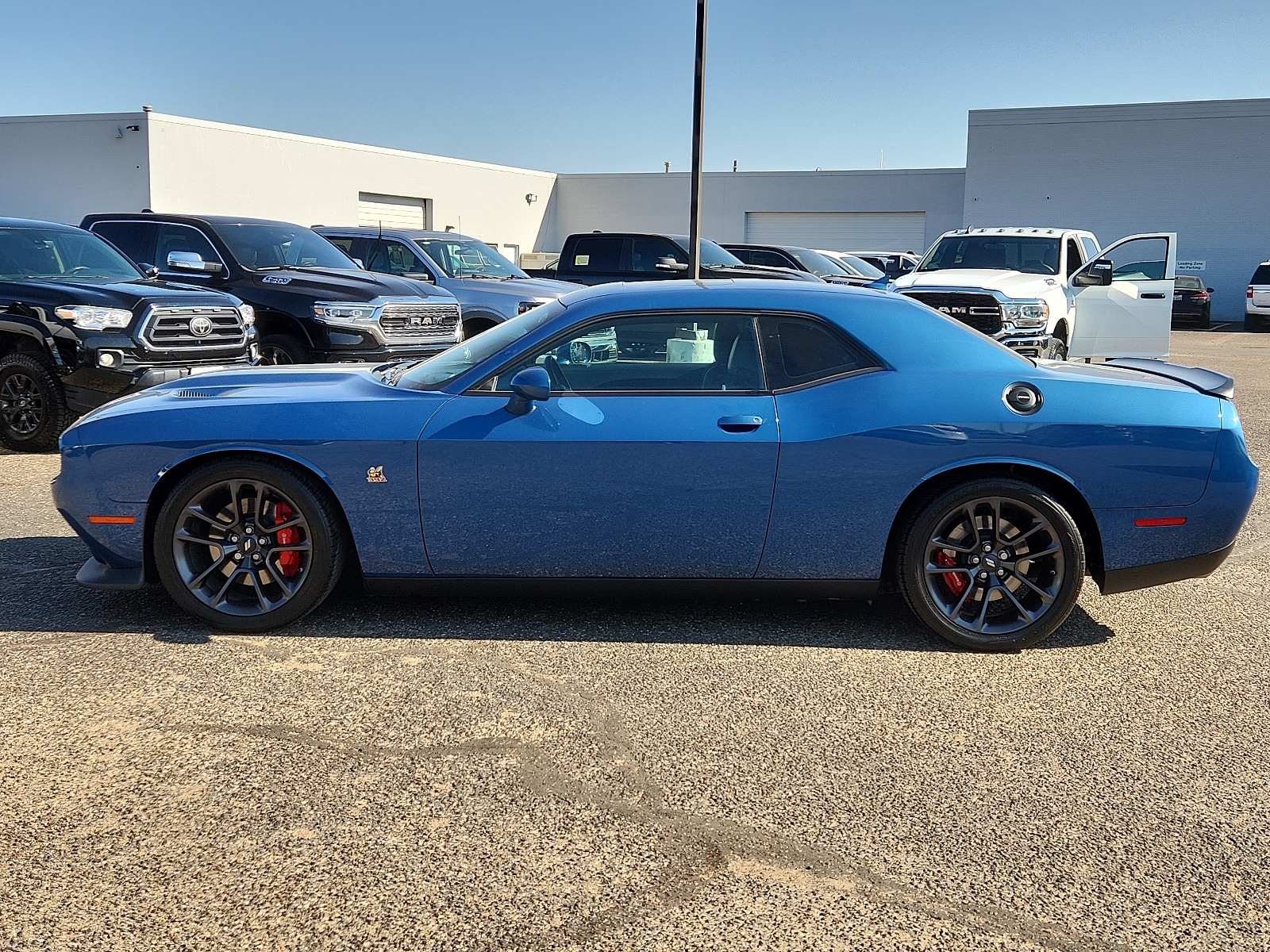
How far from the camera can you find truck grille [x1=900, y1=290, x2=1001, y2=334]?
12070mm

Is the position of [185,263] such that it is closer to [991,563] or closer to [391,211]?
[991,563]

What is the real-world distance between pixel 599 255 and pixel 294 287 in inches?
278

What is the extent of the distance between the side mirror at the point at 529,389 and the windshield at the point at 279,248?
778cm

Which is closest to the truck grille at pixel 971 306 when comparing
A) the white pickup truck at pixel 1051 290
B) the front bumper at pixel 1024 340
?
the white pickup truck at pixel 1051 290

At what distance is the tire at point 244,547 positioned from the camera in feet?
16.0

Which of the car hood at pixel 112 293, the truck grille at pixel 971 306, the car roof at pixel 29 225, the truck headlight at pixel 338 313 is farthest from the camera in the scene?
the truck grille at pixel 971 306

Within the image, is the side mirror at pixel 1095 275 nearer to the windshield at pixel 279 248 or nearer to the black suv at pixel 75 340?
the windshield at pixel 279 248

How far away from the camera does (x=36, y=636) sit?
4906mm

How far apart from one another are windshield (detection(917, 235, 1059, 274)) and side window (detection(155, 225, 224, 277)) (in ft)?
26.3

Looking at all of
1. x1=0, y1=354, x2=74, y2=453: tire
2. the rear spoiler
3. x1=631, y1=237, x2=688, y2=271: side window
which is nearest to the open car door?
x1=631, y1=237, x2=688, y2=271: side window

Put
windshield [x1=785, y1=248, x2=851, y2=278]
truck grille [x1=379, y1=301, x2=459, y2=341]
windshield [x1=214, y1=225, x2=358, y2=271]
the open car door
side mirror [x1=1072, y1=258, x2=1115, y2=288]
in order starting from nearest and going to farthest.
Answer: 1. truck grille [x1=379, y1=301, x2=459, y2=341]
2. windshield [x1=214, y1=225, x2=358, y2=271]
3. side mirror [x1=1072, y1=258, x2=1115, y2=288]
4. the open car door
5. windshield [x1=785, y1=248, x2=851, y2=278]

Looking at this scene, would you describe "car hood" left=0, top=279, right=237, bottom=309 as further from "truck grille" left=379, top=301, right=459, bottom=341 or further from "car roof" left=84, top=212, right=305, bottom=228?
"car roof" left=84, top=212, right=305, bottom=228

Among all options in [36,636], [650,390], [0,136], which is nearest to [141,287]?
[36,636]

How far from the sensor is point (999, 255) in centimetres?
1445
